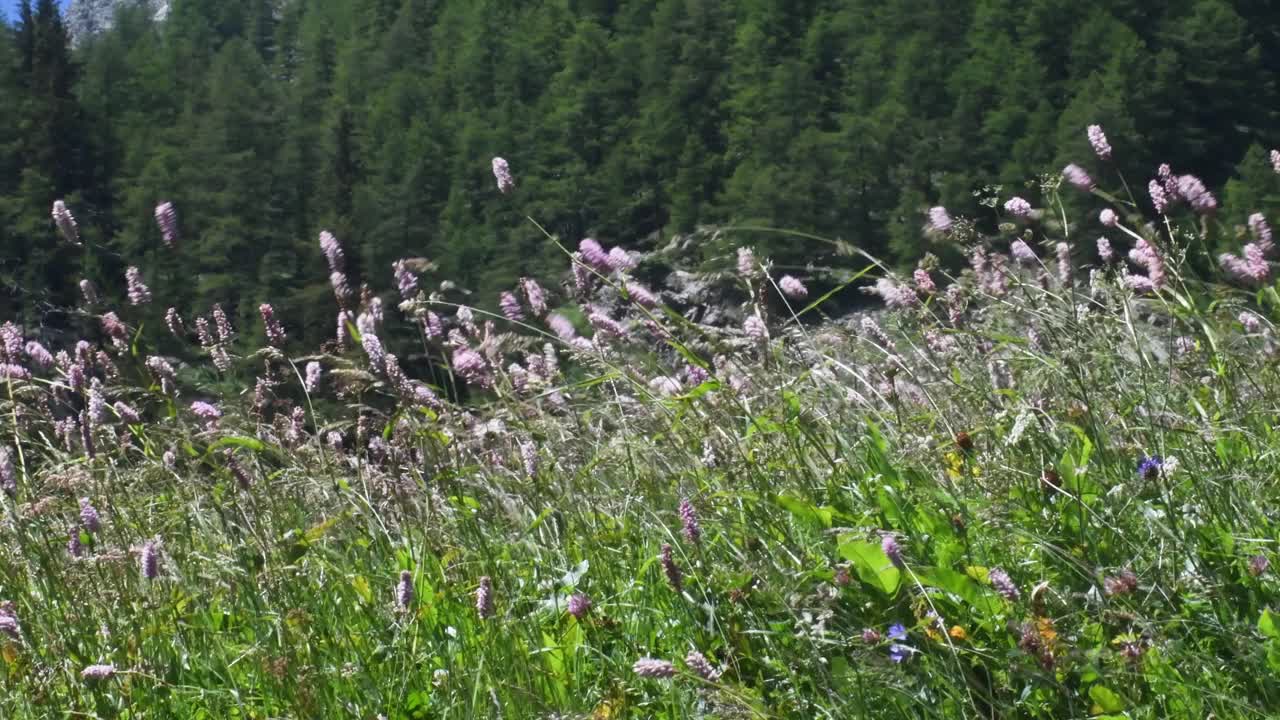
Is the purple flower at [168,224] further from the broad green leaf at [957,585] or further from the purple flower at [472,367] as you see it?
the broad green leaf at [957,585]

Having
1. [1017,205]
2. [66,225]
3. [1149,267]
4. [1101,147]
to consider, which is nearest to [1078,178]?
[1101,147]

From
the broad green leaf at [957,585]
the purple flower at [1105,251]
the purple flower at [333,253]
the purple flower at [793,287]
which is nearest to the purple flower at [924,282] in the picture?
the purple flower at [793,287]

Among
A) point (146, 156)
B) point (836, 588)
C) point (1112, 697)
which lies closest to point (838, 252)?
point (836, 588)

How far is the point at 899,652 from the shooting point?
2.06 metres

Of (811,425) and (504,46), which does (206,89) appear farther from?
(811,425)

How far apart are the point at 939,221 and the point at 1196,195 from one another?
1.86 feet

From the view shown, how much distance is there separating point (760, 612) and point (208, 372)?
177 cm

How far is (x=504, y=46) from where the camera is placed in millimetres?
108250

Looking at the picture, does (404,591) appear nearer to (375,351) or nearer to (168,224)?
(375,351)

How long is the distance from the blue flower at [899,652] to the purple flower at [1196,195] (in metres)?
1.38

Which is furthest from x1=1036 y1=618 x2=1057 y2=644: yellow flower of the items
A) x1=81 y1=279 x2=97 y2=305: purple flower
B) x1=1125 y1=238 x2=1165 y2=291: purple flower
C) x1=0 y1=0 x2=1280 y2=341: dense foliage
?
x1=0 y1=0 x2=1280 y2=341: dense foliage

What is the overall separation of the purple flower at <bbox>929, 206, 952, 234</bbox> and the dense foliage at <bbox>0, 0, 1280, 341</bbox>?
52.3 meters

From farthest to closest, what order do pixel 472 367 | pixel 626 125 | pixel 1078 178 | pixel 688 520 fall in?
pixel 626 125
pixel 472 367
pixel 1078 178
pixel 688 520

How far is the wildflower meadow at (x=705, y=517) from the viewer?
83.2 inches
